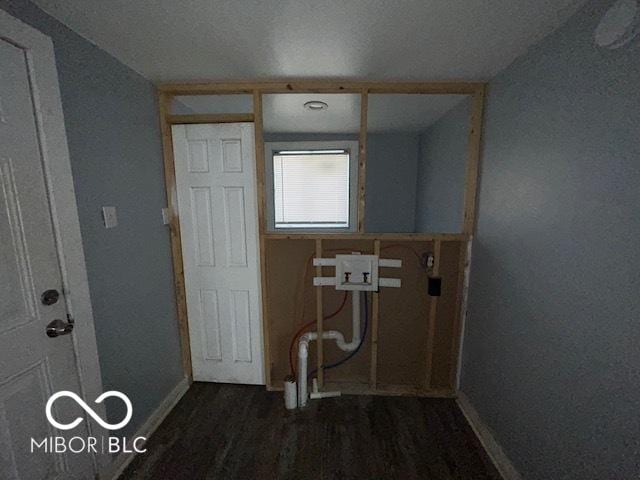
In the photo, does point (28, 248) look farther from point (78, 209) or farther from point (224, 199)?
point (224, 199)

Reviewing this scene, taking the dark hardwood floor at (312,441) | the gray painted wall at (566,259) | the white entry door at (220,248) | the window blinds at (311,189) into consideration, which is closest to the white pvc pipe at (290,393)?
the dark hardwood floor at (312,441)

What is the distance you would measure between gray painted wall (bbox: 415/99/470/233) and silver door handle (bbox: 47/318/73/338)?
95.2 inches

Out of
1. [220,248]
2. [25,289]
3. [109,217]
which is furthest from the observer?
[220,248]

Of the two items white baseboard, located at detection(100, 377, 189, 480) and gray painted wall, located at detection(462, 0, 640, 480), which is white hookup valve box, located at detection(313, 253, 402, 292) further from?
white baseboard, located at detection(100, 377, 189, 480)

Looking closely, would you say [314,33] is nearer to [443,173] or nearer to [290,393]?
[443,173]

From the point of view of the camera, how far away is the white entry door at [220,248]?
73.3 inches

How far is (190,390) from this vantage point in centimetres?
206

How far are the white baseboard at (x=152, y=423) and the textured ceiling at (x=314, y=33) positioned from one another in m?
2.21

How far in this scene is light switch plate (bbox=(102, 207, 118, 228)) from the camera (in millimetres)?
1366

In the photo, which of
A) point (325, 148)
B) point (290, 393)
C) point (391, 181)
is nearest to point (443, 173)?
point (391, 181)

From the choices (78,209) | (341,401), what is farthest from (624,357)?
(78,209)

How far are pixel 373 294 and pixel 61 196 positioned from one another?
1840mm

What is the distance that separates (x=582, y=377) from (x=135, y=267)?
7.52 ft

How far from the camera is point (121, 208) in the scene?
1481 millimetres
